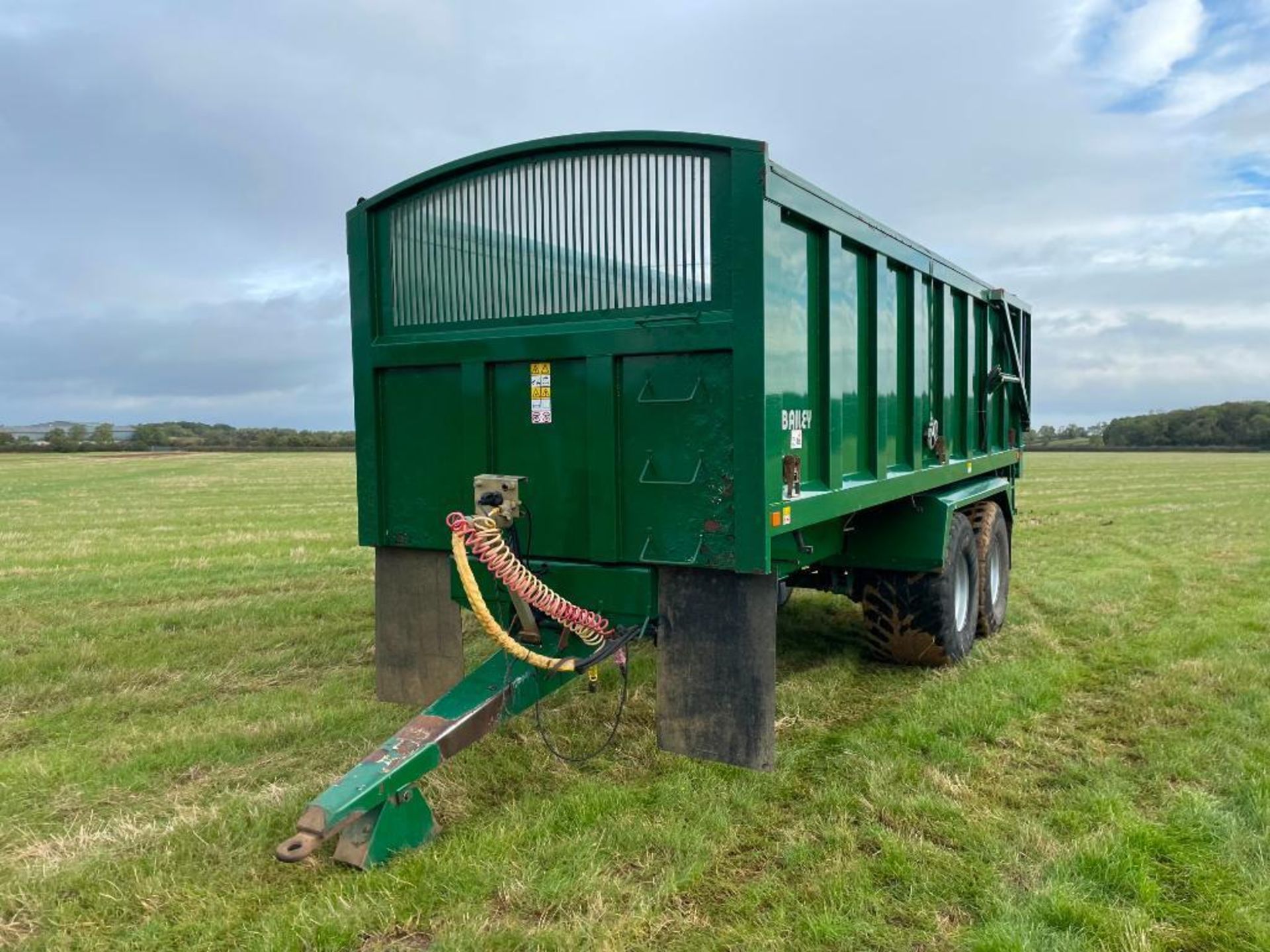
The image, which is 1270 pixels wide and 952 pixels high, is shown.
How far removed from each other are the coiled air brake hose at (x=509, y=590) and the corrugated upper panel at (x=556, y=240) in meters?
1.09

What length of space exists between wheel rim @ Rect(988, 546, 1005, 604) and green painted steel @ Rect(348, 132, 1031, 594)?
2.42 meters

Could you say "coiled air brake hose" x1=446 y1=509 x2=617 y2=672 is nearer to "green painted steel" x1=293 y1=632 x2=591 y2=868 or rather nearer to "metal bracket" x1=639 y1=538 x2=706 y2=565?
"green painted steel" x1=293 y1=632 x2=591 y2=868

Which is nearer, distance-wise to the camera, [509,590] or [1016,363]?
[509,590]

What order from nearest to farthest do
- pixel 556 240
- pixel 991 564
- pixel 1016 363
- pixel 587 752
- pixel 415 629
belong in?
pixel 556 240 < pixel 587 752 < pixel 415 629 < pixel 991 564 < pixel 1016 363

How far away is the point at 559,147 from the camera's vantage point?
4156 millimetres

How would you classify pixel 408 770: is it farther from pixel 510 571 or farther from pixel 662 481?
pixel 662 481

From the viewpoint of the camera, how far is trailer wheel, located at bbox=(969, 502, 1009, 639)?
23.0 feet

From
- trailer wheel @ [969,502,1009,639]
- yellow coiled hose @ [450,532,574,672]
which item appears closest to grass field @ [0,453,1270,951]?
trailer wheel @ [969,502,1009,639]

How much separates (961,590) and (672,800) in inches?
138

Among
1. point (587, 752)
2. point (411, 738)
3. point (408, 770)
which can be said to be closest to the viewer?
point (408, 770)

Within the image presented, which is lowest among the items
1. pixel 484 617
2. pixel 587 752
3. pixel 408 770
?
pixel 587 752

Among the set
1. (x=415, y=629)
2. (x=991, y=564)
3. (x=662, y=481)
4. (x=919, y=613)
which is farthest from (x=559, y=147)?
(x=991, y=564)

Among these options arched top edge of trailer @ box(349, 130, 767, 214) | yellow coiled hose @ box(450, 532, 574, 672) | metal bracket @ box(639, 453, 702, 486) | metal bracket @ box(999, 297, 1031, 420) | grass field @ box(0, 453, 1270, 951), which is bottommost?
grass field @ box(0, 453, 1270, 951)

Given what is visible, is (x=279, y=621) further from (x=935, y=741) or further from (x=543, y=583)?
(x=935, y=741)
